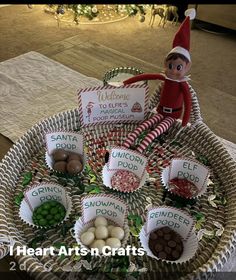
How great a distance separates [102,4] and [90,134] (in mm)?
2107

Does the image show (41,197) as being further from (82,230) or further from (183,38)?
(183,38)

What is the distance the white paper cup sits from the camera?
2.93ft

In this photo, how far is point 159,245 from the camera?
83cm

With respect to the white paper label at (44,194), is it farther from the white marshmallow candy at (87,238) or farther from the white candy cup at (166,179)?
the white candy cup at (166,179)

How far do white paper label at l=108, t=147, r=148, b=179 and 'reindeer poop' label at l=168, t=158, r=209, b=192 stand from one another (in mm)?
83

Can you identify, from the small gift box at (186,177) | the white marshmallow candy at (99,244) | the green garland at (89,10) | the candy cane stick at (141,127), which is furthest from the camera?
Answer: the green garland at (89,10)

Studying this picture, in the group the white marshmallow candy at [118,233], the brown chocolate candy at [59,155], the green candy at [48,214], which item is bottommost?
the green candy at [48,214]

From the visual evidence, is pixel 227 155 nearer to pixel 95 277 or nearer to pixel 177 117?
pixel 177 117

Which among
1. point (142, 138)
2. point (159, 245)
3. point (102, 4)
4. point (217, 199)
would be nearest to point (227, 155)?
point (217, 199)

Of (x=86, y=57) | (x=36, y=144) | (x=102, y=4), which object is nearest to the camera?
(x=36, y=144)

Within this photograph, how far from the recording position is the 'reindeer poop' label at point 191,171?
971 millimetres

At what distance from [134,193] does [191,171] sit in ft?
0.55

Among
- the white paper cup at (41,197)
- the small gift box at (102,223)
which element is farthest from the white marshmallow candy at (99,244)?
the white paper cup at (41,197)

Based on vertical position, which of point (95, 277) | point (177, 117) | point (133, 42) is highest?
point (177, 117)
